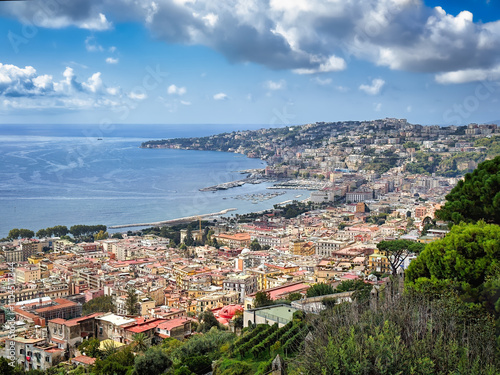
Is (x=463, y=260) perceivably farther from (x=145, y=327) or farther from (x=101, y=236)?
(x=101, y=236)

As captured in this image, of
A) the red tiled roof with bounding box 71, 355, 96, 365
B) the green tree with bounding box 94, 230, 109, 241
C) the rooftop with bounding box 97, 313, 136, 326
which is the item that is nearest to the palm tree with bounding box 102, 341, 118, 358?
the red tiled roof with bounding box 71, 355, 96, 365

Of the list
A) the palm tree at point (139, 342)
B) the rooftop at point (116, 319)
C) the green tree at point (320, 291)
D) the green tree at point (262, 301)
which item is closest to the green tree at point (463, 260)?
the green tree at point (320, 291)

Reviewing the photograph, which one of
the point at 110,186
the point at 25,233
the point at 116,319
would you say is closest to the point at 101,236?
the point at 25,233

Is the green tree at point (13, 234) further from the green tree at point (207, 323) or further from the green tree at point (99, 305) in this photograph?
the green tree at point (207, 323)

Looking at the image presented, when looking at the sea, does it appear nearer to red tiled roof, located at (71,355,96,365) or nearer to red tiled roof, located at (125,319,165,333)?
red tiled roof, located at (125,319,165,333)

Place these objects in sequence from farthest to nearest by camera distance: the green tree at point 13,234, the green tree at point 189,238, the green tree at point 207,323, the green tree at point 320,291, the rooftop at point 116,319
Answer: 1. the green tree at point 189,238
2. the green tree at point 13,234
3. the rooftop at point 116,319
4. the green tree at point 207,323
5. the green tree at point 320,291
